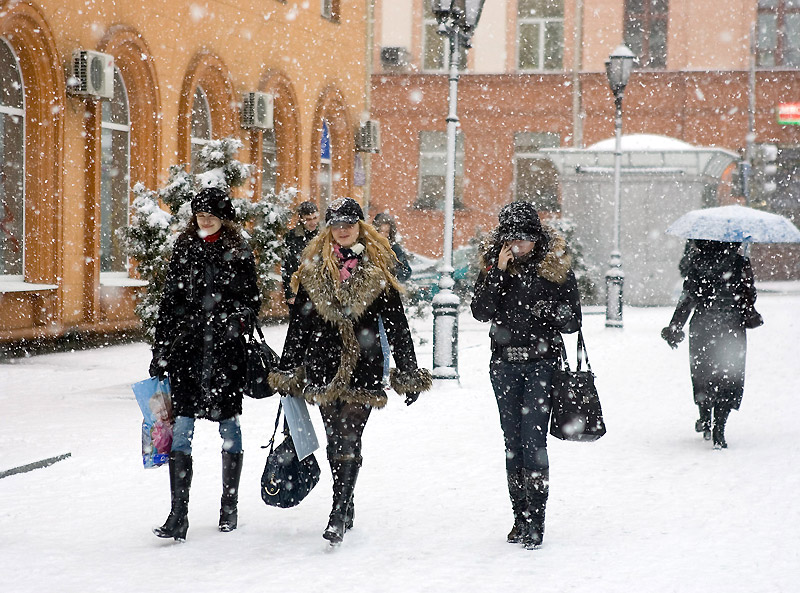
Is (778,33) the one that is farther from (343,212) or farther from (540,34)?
(343,212)

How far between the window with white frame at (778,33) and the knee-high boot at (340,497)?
32691 millimetres

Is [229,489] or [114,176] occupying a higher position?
[114,176]

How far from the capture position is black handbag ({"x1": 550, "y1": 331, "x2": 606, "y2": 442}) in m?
6.23

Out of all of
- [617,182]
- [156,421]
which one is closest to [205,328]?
[156,421]

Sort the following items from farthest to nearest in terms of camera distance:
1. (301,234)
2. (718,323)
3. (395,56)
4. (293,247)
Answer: (395,56), (301,234), (293,247), (718,323)

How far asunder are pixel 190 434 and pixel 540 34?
106ft

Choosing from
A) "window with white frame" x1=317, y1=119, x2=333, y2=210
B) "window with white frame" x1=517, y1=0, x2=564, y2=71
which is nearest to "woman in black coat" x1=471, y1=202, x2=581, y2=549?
"window with white frame" x1=317, y1=119, x2=333, y2=210

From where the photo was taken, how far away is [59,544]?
6.08 m

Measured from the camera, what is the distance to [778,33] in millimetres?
36125

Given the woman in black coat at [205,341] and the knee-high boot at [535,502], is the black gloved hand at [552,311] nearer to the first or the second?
the knee-high boot at [535,502]

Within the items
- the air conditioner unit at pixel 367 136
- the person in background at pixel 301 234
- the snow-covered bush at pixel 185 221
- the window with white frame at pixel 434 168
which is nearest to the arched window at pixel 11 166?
the snow-covered bush at pixel 185 221

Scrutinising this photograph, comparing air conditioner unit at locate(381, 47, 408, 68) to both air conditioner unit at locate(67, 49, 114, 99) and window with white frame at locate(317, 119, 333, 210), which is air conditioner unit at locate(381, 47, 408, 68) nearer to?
window with white frame at locate(317, 119, 333, 210)

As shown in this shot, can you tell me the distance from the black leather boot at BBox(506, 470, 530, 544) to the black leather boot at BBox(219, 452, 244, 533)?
4.58 ft

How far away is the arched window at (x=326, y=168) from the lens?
2491 cm
